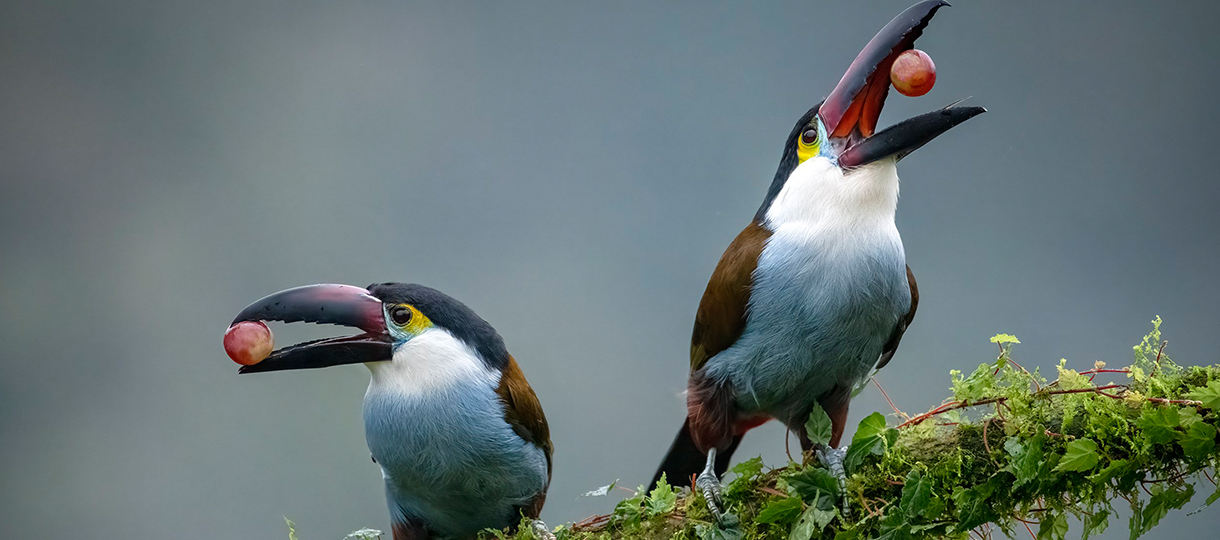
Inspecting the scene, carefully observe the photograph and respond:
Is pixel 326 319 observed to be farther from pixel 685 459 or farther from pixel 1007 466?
pixel 1007 466

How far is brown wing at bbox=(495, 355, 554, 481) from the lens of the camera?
8.43 feet

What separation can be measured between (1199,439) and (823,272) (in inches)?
32.6

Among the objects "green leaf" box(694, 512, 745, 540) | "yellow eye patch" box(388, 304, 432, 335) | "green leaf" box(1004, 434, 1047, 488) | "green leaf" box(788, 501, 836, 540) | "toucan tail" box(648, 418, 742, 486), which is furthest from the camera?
"toucan tail" box(648, 418, 742, 486)

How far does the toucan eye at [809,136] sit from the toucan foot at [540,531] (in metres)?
1.19

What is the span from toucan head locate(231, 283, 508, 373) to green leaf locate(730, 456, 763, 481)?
690 mm

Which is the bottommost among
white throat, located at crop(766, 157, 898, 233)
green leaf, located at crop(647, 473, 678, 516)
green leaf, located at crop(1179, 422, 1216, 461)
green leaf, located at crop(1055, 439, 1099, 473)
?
green leaf, located at crop(647, 473, 678, 516)

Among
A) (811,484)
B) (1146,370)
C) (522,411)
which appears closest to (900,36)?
(1146,370)

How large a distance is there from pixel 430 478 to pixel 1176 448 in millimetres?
1679

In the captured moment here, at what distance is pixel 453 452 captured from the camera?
8.14 feet

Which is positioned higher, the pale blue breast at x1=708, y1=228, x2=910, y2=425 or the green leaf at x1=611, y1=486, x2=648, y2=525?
the pale blue breast at x1=708, y1=228, x2=910, y2=425

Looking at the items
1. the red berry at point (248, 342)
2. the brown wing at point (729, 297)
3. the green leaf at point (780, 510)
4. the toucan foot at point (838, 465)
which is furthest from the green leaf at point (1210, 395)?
the red berry at point (248, 342)

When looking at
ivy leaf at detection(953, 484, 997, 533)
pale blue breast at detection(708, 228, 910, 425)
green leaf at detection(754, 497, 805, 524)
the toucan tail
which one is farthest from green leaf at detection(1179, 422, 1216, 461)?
the toucan tail

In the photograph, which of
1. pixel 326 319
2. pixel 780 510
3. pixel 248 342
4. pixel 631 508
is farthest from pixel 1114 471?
pixel 248 342

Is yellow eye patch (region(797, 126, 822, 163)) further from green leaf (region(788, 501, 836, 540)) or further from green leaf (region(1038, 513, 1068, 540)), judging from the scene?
green leaf (region(1038, 513, 1068, 540))
